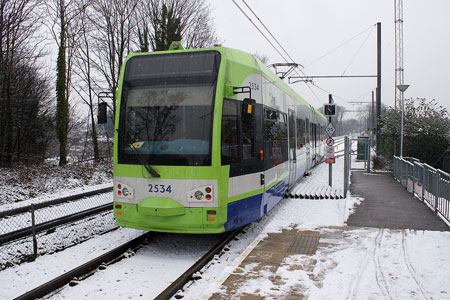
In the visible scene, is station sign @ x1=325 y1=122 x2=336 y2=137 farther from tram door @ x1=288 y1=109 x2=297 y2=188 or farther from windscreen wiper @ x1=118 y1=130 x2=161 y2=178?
windscreen wiper @ x1=118 y1=130 x2=161 y2=178

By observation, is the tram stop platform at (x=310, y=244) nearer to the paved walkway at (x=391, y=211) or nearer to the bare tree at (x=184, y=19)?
the paved walkway at (x=391, y=211)

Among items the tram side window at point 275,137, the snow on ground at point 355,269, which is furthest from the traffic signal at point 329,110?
the snow on ground at point 355,269

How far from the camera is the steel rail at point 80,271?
489 cm

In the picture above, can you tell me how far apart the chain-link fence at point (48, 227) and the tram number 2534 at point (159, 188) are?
2156 millimetres

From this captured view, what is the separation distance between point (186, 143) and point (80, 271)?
101 inches

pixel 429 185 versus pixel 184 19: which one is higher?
pixel 184 19

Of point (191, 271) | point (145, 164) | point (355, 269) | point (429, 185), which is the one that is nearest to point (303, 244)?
point (355, 269)

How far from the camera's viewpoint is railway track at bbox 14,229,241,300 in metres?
4.91

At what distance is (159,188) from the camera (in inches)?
258

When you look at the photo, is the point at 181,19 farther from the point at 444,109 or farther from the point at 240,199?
the point at 240,199

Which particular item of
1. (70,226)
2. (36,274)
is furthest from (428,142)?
(36,274)

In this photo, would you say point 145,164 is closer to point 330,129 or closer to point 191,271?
point 191,271

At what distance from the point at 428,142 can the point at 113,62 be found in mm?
19976

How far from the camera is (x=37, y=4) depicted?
64.9 ft
